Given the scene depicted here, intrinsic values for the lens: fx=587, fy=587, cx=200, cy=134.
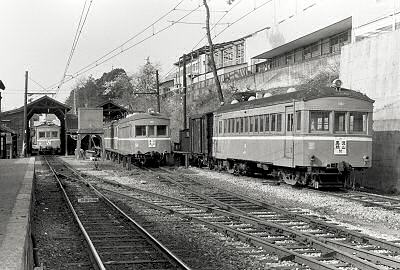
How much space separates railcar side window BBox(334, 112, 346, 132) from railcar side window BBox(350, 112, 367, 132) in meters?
0.23

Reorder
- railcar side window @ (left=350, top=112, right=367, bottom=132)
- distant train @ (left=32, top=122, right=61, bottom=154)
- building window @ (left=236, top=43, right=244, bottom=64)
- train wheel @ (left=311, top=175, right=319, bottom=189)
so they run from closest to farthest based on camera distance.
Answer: railcar side window @ (left=350, top=112, right=367, bottom=132) < train wheel @ (left=311, top=175, right=319, bottom=189) < distant train @ (left=32, top=122, right=61, bottom=154) < building window @ (left=236, top=43, right=244, bottom=64)

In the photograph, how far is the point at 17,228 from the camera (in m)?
8.80

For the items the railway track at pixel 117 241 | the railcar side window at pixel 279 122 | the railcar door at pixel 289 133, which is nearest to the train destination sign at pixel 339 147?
the railcar door at pixel 289 133

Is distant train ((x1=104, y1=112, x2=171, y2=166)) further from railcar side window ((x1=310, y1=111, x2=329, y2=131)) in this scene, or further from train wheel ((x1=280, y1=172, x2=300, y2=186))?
railcar side window ((x1=310, y1=111, x2=329, y2=131))

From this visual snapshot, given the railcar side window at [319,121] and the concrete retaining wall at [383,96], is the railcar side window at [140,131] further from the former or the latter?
the railcar side window at [319,121]

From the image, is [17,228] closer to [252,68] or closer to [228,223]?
[228,223]

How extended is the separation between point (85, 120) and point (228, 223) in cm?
3549

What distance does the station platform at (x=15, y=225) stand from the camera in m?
6.60

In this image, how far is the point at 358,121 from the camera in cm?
1736

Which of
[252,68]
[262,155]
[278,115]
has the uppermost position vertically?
[252,68]

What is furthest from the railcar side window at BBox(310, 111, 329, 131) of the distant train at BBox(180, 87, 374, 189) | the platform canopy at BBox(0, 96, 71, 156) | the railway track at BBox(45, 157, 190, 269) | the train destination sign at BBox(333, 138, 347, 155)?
the platform canopy at BBox(0, 96, 71, 156)

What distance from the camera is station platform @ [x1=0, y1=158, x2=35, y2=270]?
6601mm

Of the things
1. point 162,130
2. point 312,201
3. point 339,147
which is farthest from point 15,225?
point 162,130

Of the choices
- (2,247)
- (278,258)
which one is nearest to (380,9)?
(278,258)
